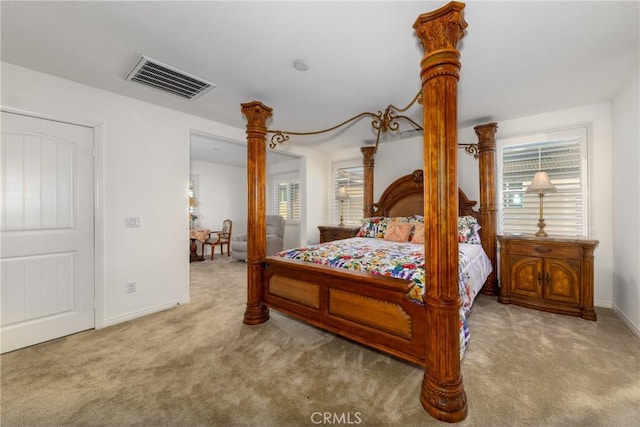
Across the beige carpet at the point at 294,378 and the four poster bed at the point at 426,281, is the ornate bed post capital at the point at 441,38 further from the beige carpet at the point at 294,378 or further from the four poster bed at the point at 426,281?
the beige carpet at the point at 294,378

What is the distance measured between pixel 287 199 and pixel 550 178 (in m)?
5.32

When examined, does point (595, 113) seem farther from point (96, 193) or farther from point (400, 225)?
point (96, 193)

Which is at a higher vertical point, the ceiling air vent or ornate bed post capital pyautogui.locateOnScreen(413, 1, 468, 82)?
the ceiling air vent

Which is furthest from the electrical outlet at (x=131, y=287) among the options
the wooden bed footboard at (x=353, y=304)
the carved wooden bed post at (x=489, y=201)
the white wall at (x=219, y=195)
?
the carved wooden bed post at (x=489, y=201)

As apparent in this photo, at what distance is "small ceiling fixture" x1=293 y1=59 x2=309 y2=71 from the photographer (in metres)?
2.22

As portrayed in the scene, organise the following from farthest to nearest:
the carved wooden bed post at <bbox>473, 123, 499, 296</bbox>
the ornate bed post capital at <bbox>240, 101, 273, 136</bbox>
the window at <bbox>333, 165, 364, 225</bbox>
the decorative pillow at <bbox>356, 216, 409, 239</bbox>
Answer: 1. the window at <bbox>333, 165, 364, 225</bbox>
2. the decorative pillow at <bbox>356, 216, 409, 239</bbox>
3. the carved wooden bed post at <bbox>473, 123, 499, 296</bbox>
4. the ornate bed post capital at <bbox>240, 101, 273, 136</bbox>

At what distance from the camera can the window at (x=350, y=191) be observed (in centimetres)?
531

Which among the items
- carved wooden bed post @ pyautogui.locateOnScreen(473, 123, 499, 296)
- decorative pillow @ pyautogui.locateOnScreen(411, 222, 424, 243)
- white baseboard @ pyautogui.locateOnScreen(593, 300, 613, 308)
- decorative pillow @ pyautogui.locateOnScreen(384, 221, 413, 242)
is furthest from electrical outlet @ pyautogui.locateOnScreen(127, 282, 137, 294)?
white baseboard @ pyautogui.locateOnScreen(593, 300, 613, 308)

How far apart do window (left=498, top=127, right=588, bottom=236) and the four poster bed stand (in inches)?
86.7

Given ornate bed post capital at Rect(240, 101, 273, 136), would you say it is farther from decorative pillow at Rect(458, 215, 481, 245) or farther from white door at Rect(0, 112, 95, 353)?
decorative pillow at Rect(458, 215, 481, 245)

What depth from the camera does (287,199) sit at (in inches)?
279

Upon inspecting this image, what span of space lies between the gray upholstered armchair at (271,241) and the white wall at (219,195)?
1.41 meters

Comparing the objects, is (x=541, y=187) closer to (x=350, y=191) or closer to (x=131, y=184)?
(x=350, y=191)

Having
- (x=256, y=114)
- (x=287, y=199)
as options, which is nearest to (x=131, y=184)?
(x=256, y=114)
